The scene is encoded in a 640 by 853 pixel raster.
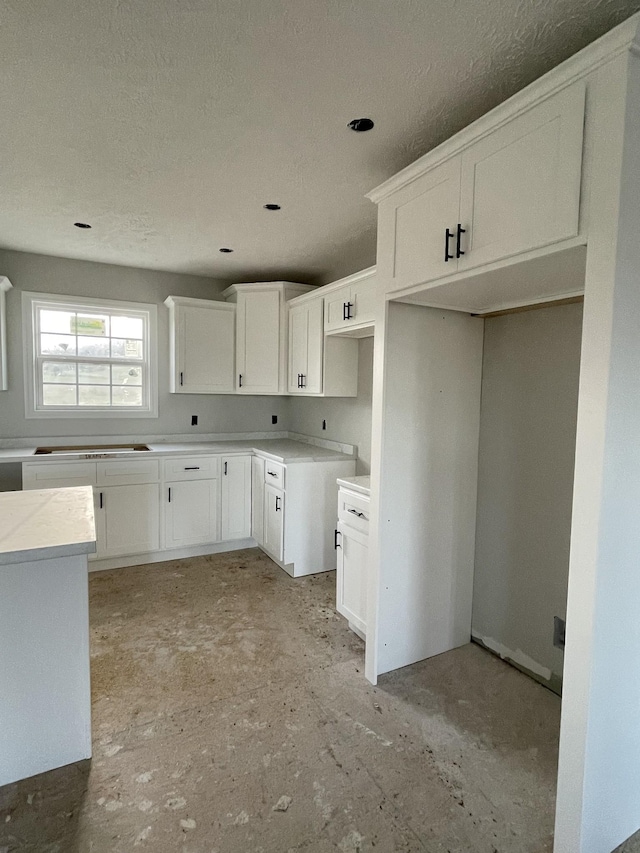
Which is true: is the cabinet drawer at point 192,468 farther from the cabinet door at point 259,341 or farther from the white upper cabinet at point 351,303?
the white upper cabinet at point 351,303

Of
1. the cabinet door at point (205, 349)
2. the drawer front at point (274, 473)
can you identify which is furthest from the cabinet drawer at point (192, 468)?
the cabinet door at point (205, 349)

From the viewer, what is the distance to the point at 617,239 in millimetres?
1249

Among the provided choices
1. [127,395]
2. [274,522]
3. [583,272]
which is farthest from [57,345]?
[583,272]

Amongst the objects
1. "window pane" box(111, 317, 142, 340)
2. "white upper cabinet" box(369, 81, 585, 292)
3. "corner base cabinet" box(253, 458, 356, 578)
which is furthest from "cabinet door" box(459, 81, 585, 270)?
"window pane" box(111, 317, 142, 340)

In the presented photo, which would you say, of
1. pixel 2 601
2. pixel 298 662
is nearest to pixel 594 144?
pixel 2 601

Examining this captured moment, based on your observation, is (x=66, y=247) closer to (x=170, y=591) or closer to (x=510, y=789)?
(x=170, y=591)

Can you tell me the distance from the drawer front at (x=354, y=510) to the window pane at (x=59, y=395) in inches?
105

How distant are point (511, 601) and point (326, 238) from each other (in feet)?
8.44

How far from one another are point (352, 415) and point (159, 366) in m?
1.88

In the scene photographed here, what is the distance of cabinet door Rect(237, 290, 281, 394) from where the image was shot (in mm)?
→ 4148

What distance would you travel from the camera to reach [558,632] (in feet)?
7.34

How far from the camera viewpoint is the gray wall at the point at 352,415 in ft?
12.0

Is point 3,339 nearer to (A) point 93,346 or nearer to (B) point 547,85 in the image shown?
(A) point 93,346

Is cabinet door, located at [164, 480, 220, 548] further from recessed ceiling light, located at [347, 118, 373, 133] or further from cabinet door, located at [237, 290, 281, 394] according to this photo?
recessed ceiling light, located at [347, 118, 373, 133]
